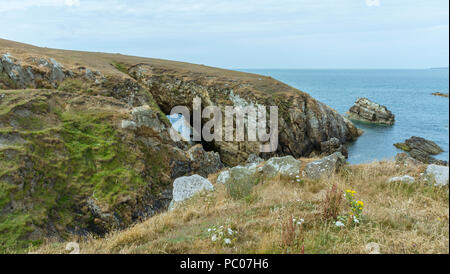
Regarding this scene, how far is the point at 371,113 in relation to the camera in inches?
2031

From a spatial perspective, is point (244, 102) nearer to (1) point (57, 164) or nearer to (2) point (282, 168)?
(2) point (282, 168)

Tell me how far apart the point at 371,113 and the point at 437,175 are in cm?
4910

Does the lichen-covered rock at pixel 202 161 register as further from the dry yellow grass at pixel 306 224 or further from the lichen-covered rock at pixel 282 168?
the dry yellow grass at pixel 306 224

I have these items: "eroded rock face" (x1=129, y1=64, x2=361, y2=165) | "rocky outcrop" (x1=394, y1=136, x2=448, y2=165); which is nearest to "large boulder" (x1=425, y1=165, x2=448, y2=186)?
"eroded rock face" (x1=129, y1=64, x2=361, y2=165)

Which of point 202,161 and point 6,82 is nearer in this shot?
point 202,161

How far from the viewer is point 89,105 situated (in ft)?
56.6

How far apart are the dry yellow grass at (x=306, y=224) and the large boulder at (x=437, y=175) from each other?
11.8 inches

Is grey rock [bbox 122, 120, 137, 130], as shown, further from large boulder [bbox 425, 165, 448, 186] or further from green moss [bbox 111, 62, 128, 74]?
green moss [bbox 111, 62, 128, 74]

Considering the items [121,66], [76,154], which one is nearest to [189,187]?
[76,154]

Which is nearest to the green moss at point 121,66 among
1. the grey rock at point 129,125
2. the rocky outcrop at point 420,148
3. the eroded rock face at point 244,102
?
the eroded rock face at point 244,102

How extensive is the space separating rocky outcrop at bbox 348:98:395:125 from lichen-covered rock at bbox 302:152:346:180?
4593cm

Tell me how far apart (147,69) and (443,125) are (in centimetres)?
4784

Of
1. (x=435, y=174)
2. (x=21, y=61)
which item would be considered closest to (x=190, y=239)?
(x=435, y=174)

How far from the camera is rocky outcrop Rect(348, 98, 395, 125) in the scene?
49.5 metres
